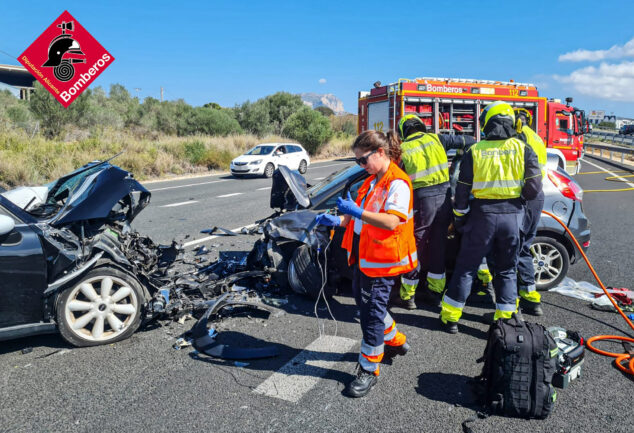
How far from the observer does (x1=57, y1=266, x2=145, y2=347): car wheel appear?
12.3ft

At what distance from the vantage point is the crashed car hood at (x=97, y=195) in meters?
3.97

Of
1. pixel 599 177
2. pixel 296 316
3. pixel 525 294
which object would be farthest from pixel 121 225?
pixel 599 177

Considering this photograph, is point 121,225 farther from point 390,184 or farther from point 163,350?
point 390,184

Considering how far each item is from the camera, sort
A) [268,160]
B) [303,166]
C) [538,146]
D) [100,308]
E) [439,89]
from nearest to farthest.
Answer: [100,308] → [538,146] → [439,89] → [268,160] → [303,166]

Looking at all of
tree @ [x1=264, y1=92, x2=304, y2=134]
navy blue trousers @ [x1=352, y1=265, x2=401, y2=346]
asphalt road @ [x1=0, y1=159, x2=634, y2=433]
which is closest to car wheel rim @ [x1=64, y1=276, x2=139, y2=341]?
asphalt road @ [x1=0, y1=159, x2=634, y2=433]

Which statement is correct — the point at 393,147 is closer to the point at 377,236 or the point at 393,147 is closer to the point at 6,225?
the point at 377,236

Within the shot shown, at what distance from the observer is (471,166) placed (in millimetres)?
4000

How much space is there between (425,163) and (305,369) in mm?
2326

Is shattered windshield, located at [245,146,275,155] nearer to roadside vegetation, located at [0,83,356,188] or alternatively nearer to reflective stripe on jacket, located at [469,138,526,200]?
roadside vegetation, located at [0,83,356,188]

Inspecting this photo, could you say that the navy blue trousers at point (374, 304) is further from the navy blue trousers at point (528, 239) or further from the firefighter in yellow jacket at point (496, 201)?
the navy blue trousers at point (528, 239)

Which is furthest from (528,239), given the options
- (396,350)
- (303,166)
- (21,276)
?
(303,166)

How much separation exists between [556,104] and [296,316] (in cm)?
1650

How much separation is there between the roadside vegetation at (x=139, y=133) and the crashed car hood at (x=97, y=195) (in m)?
9.84

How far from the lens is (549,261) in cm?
525
